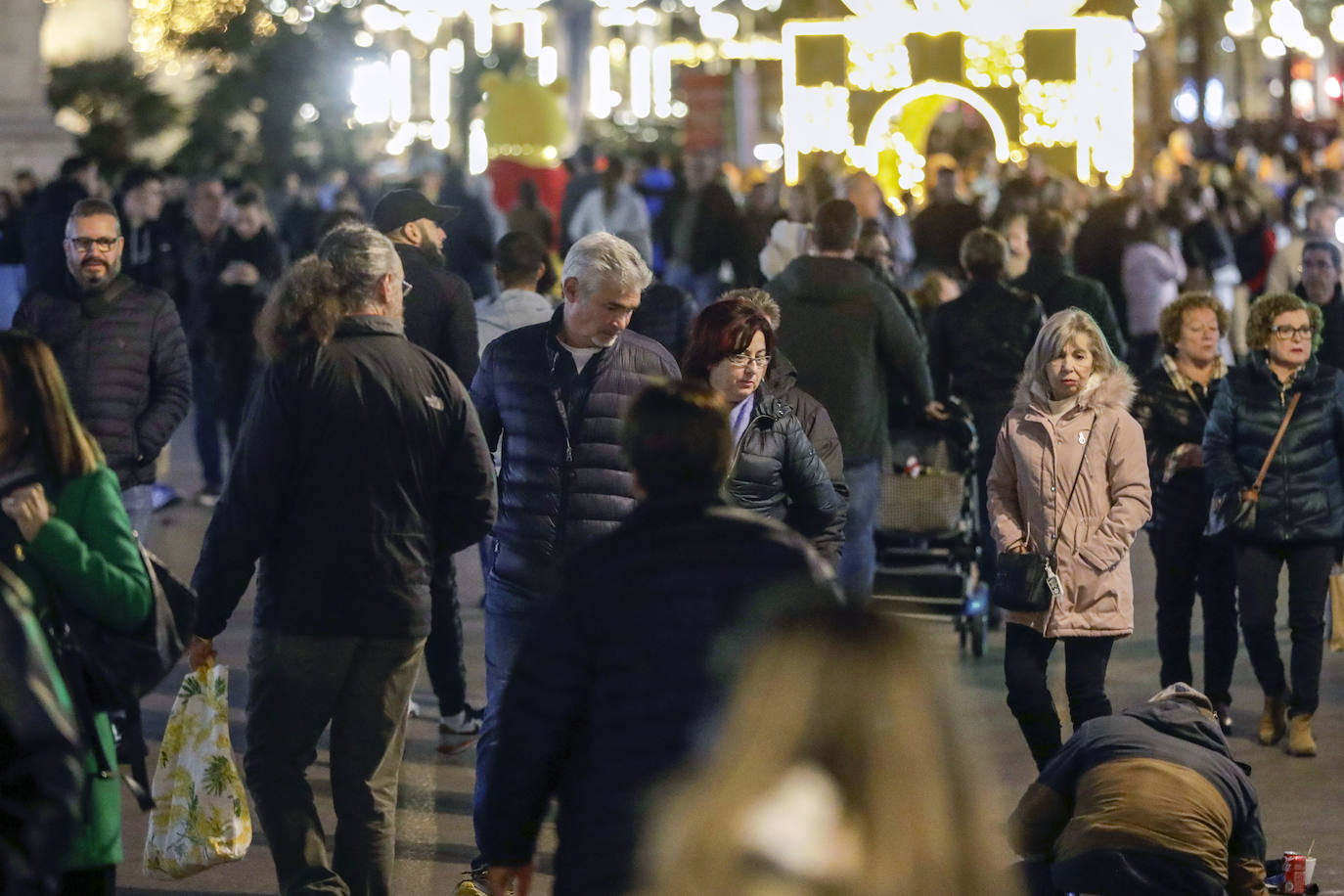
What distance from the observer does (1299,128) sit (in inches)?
1965

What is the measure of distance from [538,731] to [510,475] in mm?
2333

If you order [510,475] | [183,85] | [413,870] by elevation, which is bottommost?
[413,870]

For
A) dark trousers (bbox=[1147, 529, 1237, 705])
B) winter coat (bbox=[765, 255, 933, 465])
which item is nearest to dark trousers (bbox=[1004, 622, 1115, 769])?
dark trousers (bbox=[1147, 529, 1237, 705])

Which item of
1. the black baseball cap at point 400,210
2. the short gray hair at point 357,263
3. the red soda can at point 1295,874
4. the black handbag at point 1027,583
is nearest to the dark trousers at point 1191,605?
the black handbag at point 1027,583

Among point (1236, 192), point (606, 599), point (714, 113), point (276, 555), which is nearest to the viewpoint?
point (606, 599)

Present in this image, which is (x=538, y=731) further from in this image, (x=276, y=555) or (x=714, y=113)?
(x=714, y=113)

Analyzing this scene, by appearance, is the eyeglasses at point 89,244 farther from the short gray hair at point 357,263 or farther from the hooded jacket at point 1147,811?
the hooded jacket at point 1147,811

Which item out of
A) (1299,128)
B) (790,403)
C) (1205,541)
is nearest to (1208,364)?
(1205,541)

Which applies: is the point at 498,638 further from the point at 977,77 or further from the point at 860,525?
the point at 977,77

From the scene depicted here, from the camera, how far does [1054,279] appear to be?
11711mm

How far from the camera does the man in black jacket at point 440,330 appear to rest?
328 inches

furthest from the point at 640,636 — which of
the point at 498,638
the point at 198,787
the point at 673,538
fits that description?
the point at 198,787

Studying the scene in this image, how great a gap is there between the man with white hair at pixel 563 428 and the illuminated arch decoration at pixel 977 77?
11.9 meters

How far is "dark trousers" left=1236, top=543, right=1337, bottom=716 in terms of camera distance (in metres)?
8.48
